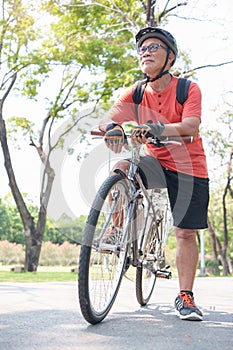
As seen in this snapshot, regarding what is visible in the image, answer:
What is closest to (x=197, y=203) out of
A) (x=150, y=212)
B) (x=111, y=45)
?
(x=150, y=212)

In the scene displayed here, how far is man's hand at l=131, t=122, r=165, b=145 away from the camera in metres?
3.29

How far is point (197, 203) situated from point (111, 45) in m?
14.8

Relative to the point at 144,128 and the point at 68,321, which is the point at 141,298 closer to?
the point at 68,321

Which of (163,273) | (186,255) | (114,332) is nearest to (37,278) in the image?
(163,273)

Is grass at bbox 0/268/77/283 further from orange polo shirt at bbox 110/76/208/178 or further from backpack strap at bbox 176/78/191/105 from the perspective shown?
backpack strap at bbox 176/78/191/105

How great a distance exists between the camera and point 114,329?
2.95m

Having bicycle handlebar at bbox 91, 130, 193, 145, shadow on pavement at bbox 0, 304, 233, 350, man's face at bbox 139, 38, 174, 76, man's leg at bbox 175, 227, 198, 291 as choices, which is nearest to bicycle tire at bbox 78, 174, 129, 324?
shadow on pavement at bbox 0, 304, 233, 350

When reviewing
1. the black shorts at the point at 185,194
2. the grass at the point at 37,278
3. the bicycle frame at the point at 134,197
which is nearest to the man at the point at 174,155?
the black shorts at the point at 185,194

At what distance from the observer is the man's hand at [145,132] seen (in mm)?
3289

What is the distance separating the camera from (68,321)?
323 centimetres

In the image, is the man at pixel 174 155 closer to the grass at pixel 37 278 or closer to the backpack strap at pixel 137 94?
the backpack strap at pixel 137 94

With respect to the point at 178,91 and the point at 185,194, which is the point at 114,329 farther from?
the point at 178,91

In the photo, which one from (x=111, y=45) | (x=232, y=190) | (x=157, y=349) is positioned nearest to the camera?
(x=157, y=349)

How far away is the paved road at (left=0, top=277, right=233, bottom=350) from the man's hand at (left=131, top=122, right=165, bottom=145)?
1.06m
